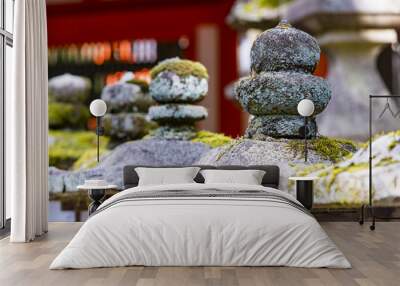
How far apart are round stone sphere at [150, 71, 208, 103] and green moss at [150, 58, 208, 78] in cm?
4

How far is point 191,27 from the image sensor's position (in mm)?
7781

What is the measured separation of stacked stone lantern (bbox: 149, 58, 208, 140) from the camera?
766 cm

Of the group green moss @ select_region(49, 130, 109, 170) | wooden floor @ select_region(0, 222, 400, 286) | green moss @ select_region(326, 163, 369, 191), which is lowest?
wooden floor @ select_region(0, 222, 400, 286)

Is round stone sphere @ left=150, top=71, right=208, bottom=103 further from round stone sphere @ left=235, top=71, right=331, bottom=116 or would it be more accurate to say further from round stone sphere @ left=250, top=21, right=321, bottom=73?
round stone sphere @ left=250, top=21, right=321, bottom=73

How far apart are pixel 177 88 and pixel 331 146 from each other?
6.63ft

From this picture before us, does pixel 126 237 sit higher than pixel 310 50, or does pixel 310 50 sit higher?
pixel 310 50

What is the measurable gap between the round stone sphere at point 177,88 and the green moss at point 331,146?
1.32 meters

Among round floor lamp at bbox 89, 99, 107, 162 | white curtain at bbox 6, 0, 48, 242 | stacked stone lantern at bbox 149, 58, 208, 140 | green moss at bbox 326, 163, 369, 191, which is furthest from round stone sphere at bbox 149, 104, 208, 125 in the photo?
white curtain at bbox 6, 0, 48, 242

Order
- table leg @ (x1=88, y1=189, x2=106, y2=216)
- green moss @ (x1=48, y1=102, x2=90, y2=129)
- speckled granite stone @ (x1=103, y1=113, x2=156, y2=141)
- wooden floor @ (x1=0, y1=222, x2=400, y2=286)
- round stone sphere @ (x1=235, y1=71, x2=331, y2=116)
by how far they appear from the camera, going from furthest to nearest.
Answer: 1. green moss @ (x1=48, y1=102, x2=90, y2=129)
2. speckled granite stone @ (x1=103, y1=113, x2=156, y2=141)
3. round stone sphere @ (x1=235, y1=71, x2=331, y2=116)
4. table leg @ (x1=88, y1=189, x2=106, y2=216)
5. wooden floor @ (x1=0, y1=222, x2=400, y2=286)

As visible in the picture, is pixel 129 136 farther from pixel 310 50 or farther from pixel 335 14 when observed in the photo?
pixel 335 14

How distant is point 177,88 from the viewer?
25.2 ft

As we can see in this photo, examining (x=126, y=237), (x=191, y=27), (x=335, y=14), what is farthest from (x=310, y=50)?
(x=126, y=237)

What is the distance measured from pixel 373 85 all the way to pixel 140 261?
427cm

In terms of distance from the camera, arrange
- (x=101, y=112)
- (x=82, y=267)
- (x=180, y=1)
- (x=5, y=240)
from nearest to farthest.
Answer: (x=82, y=267), (x=5, y=240), (x=101, y=112), (x=180, y=1)
